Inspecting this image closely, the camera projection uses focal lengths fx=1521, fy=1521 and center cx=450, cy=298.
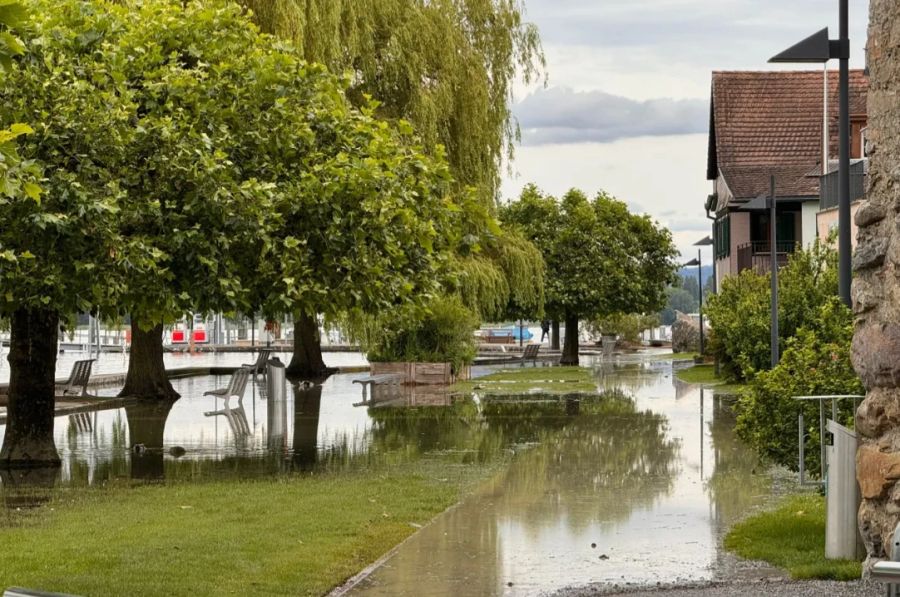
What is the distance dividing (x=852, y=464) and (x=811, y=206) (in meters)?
42.3

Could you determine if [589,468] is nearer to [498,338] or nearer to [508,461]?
[508,461]

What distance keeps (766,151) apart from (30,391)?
40817 mm

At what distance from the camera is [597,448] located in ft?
66.3

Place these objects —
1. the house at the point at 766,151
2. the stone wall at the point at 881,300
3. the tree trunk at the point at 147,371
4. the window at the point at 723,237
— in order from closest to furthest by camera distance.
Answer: the stone wall at the point at 881,300 → the tree trunk at the point at 147,371 → the house at the point at 766,151 → the window at the point at 723,237

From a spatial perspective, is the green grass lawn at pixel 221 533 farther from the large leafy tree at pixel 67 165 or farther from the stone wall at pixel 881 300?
the stone wall at pixel 881 300

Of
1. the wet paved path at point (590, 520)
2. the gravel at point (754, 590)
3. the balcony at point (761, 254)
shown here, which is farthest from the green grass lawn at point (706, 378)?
the gravel at point (754, 590)

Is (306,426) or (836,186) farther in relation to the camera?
(836,186)

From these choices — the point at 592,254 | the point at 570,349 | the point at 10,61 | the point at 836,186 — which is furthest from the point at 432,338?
the point at 10,61

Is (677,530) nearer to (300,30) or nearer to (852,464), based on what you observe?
(852,464)

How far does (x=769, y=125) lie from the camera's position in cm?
5612

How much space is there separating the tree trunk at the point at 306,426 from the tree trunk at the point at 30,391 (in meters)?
3.11

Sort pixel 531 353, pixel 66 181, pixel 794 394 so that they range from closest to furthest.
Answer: pixel 794 394 → pixel 66 181 → pixel 531 353

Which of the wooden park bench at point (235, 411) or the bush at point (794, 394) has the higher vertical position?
the bush at point (794, 394)

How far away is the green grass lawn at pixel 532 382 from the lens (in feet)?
116
